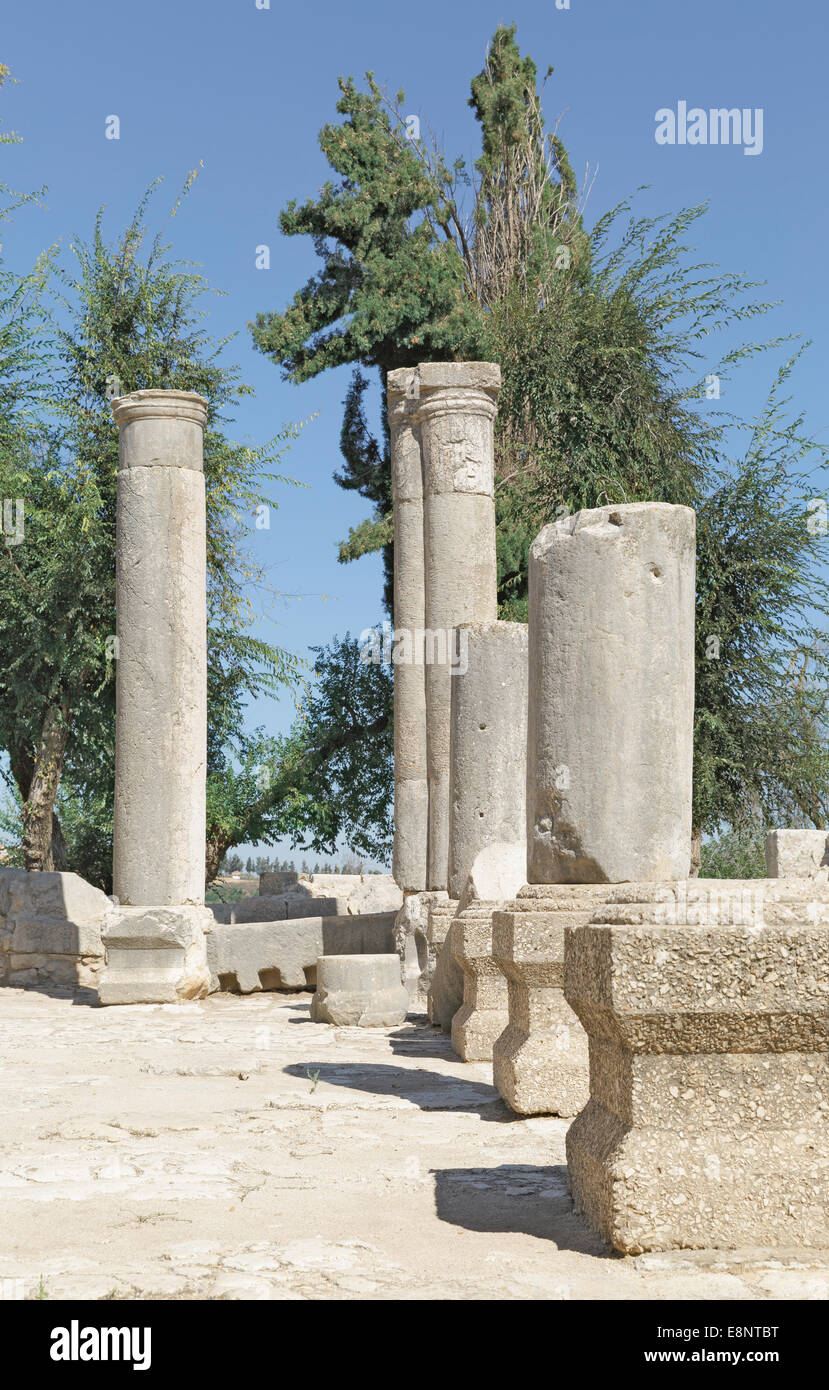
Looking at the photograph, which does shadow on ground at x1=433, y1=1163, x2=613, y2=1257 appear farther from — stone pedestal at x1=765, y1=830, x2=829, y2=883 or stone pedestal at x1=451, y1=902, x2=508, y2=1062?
stone pedestal at x1=765, y1=830, x2=829, y2=883

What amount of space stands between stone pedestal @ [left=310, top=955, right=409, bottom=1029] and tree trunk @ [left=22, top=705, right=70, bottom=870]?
296 inches

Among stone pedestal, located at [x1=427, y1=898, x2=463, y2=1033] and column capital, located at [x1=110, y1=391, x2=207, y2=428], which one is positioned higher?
column capital, located at [x1=110, y1=391, x2=207, y2=428]

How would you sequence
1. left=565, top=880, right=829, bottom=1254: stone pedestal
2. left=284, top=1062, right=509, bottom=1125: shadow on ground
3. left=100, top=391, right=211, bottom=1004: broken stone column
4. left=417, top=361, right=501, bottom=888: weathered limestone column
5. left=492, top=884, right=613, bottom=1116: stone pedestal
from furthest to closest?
left=417, top=361, right=501, bottom=888: weathered limestone column → left=100, top=391, right=211, bottom=1004: broken stone column → left=284, top=1062, right=509, bottom=1125: shadow on ground → left=492, top=884, right=613, bottom=1116: stone pedestal → left=565, top=880, right=829, bottom=1254: stone pedestal

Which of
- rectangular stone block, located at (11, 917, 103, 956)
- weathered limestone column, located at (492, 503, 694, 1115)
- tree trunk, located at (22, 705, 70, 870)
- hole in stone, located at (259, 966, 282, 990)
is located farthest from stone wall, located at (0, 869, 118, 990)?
weathered limestone column, located at (492, 503, 694, 1115)

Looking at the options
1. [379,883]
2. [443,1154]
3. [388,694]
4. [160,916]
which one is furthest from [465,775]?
[388,694]

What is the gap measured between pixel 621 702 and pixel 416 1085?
261 cm

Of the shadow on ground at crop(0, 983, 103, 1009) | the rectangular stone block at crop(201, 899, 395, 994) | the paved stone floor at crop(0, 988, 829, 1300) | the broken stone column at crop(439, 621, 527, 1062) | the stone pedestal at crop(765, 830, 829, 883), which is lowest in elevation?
the shadow on ground at crop(0, 983, 103, 1009)

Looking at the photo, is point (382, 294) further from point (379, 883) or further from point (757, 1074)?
point (757, 1074)

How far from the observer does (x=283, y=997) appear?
1166cm

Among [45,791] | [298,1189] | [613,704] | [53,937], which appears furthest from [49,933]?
[613,704]

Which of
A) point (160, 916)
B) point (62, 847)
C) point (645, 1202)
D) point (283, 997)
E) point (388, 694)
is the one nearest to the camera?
point (645, 1202)

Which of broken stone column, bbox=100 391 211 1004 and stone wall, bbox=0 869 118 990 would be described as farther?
stone wall, bbox=0 869 118 990

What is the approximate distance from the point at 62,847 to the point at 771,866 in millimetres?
9182

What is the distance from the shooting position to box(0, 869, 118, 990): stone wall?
1234 cm
